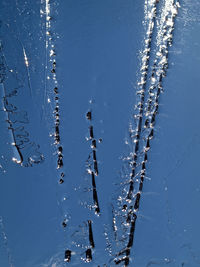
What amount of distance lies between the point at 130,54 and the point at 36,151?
1.57 feet

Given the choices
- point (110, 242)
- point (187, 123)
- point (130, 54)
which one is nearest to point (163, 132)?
point (187, 123)

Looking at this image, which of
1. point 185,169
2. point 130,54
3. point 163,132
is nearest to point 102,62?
point 130,54

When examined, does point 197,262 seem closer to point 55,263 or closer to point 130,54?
point 55,263

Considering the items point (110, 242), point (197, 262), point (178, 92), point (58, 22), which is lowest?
point (197, 262)

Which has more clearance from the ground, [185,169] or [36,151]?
[36,151]

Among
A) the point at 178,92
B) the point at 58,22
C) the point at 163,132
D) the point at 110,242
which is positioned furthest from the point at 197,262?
the point at 58,22

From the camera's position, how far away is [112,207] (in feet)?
3.14

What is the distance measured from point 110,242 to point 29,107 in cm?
54

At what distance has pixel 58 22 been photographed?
1.03m

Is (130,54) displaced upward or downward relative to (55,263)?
upward

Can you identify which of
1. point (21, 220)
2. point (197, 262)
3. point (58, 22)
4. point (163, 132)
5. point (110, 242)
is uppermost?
point (58, 22)

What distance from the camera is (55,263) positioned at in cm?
95

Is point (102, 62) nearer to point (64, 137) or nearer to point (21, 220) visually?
point (64, 137)

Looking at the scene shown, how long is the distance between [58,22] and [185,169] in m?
0.69
